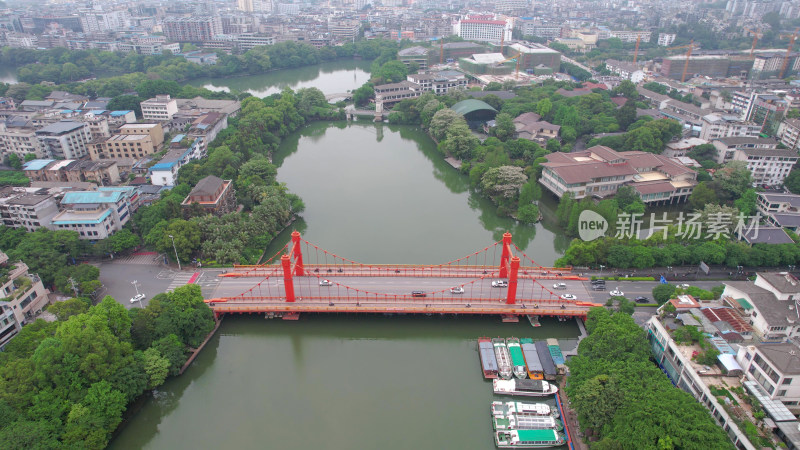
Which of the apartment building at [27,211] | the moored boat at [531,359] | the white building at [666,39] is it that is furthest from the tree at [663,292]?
the white building at [666,39]

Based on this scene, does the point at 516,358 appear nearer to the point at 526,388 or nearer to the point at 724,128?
the point at 526,388

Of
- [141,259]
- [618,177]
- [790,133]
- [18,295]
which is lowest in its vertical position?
[141,259]

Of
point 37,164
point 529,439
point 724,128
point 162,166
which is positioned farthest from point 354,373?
point 724,128

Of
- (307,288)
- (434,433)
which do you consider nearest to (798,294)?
(434,433)

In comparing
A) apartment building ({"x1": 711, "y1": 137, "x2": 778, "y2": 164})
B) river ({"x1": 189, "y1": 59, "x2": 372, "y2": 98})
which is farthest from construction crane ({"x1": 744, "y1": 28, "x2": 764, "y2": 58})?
river ({"x1": 189, "y1": 59, "x2": 372, "y2": 98})

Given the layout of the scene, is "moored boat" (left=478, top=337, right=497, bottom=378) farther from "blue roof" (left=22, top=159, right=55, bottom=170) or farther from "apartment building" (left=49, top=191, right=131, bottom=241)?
"blue roof" (left=22, top=159, right=55, bottom=170)

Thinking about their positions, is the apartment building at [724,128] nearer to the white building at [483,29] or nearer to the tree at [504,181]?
the tree at [504,181]

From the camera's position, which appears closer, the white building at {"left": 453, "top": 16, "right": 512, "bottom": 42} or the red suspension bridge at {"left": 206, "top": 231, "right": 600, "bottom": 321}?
the red suspension bridge at {"left": 206, "top": 231, "right": 600, "bottom": 321}
